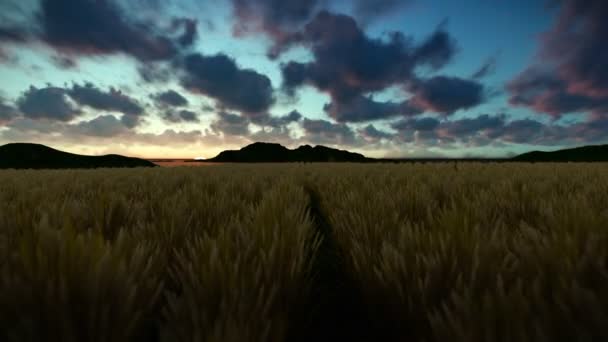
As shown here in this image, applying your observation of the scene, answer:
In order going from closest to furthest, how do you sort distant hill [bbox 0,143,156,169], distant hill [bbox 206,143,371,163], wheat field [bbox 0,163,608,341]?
1. wheat field [bbox 0,163,608,341]
2. distant hill [bbox 0,143,156,169]
3. distant hill [bbox 206,143,371,163]

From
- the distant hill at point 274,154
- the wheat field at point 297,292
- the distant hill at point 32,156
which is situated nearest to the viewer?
the wheat field at point 297,292

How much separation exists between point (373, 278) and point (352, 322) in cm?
19

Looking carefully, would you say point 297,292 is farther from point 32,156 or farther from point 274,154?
point 274,154

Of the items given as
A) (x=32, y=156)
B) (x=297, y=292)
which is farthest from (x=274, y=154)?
(x=297, y=292)

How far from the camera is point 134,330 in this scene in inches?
21.0

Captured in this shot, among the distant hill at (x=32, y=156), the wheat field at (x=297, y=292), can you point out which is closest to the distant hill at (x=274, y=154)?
the distant hill at (x=32, y=156)

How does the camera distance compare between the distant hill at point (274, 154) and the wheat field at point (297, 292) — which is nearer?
the wheat field at point (297, 292)

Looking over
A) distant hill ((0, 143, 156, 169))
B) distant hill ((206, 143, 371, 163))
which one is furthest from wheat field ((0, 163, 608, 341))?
distant hill ((206, 143, 371, 163))

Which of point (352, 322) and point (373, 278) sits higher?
point (373, 278)

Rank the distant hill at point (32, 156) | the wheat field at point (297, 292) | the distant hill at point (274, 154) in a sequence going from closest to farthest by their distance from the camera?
the wheat field at point (297, 292)
the distant hill at point (32, 156)
the distant hill at point (274, 154)

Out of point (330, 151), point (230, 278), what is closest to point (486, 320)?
point (230, 278)

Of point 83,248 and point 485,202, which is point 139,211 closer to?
point 83,248

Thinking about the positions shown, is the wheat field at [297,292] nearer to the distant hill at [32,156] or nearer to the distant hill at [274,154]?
the distant hill at [32,156]

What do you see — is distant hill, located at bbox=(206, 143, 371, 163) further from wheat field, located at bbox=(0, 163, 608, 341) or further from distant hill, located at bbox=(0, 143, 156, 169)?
wheat field, located at bbox=(0, 163, 608, 341)
